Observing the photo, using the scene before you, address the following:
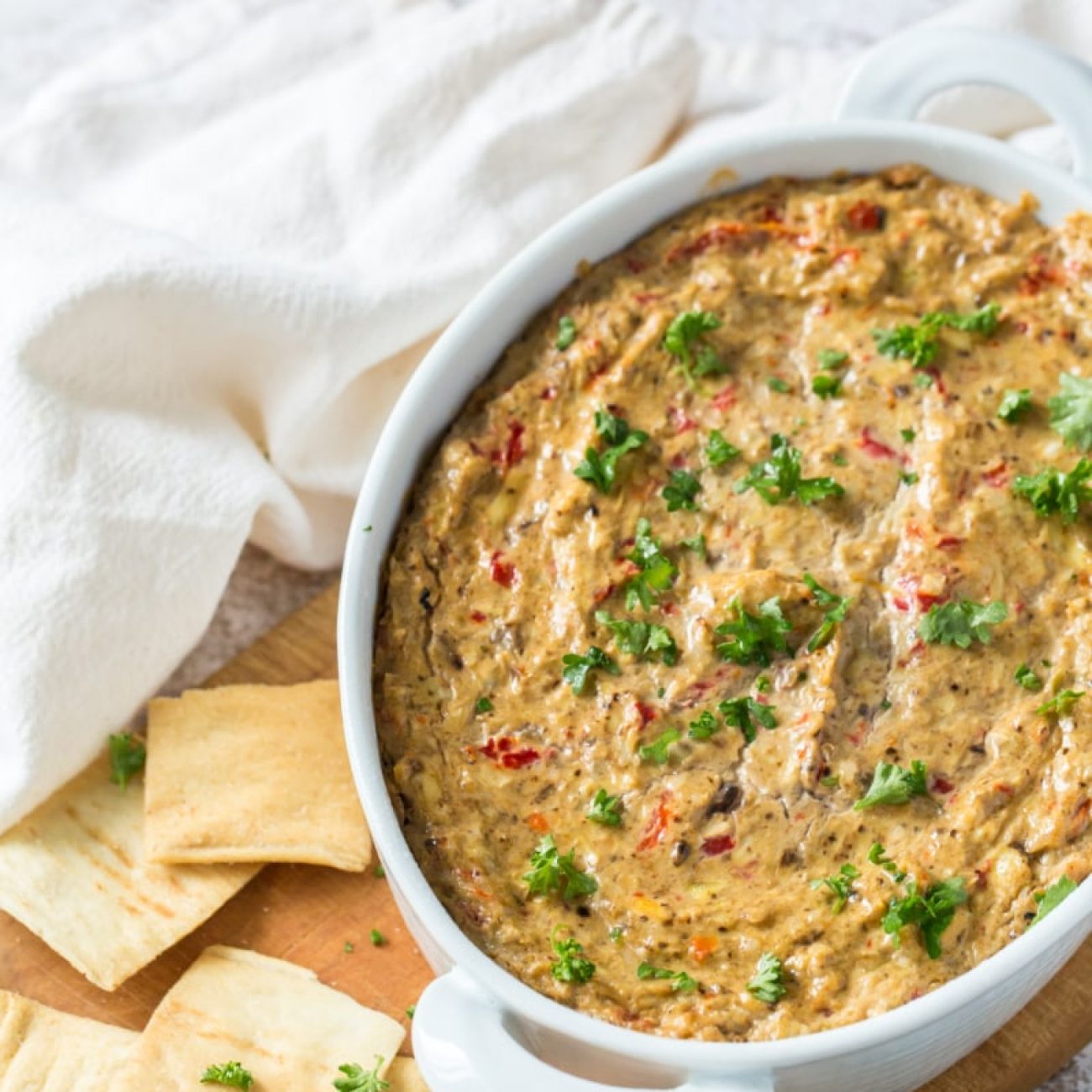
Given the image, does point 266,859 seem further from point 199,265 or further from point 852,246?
point 852,246

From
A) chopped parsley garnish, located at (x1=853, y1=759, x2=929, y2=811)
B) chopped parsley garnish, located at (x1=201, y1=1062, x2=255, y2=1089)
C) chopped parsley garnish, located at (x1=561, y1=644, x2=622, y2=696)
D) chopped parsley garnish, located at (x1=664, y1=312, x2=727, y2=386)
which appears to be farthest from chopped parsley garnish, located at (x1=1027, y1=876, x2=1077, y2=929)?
chopped parsley garnish, located at (x1=201, y1=1062, x2=255, y2=1089)

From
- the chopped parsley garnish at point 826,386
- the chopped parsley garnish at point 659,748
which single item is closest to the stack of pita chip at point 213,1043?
the chopped parsley garnish at point 659,748

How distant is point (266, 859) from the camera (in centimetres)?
348

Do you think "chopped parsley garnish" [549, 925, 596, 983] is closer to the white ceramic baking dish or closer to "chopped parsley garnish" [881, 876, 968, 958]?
the white ceramic baking dish

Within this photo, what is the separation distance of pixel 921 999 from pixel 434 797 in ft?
2.85

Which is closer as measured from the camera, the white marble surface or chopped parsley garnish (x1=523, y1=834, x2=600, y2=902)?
chopped parsley garnish (x1=523, y1=834, x2=600, y2=902)

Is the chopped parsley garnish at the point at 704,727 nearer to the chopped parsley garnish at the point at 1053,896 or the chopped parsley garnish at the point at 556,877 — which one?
the chopped parsley garnish at the point at 556,877

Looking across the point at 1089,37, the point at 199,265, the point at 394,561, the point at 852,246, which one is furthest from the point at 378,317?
the point at 1089,37

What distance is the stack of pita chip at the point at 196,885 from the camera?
3307 millimetres

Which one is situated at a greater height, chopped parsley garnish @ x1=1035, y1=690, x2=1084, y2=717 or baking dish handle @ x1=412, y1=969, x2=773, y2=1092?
chopped parsley garnish @ x1=1035, y1=690, x2=1084, y2=717

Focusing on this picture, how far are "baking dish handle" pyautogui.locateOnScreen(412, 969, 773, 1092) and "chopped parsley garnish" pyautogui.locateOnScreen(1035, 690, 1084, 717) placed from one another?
782 millimetres

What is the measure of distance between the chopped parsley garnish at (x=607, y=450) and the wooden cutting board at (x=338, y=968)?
90 centimetres

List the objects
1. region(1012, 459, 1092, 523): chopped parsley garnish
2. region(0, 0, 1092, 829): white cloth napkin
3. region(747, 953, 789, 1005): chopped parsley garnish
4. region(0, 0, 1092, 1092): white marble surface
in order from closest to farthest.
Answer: region(747, 953, 789, 1005): chopped parsley garnish
region(1012, 459, 1092, 523): chopped parsley garnish
region(0, 0, 1092, 829): white cloth napkin
region(0, 0, 1092, 1092): white marble surface

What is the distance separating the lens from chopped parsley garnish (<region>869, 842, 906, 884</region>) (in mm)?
2957
